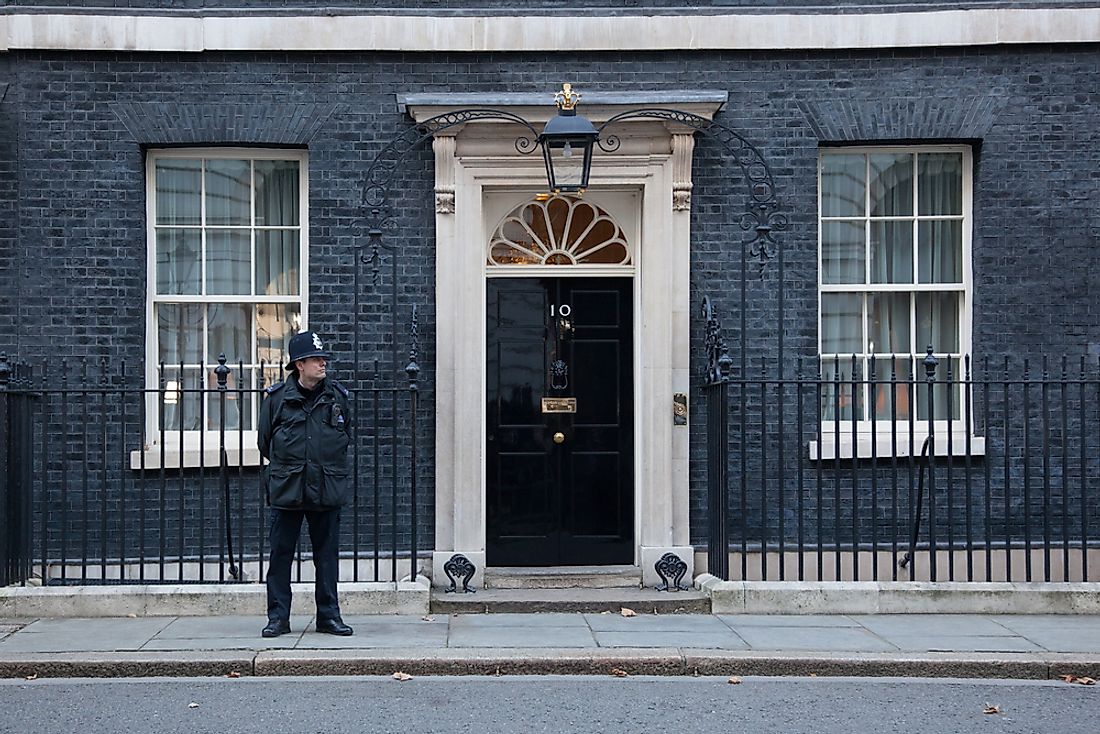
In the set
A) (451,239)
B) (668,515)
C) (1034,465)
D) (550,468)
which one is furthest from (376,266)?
(1034,465)

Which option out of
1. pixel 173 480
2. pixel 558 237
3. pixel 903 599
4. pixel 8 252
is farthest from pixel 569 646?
pixel 8 252

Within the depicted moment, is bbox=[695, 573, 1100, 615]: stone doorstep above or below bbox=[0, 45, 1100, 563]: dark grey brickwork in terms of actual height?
below

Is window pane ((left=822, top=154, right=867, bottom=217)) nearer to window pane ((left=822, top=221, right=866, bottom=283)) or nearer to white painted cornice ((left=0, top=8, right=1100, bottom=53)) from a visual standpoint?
window pane ((left=822, top=221, right=866, bottom=283))

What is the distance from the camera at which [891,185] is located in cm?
1078

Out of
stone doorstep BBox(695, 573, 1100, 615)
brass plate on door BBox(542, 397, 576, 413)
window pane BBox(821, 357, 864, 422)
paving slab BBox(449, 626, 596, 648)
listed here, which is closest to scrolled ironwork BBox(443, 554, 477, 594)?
paving slab BBox(449, 626, 596, 648)

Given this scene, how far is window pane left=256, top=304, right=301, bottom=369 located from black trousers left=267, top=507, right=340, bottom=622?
8.53 ft

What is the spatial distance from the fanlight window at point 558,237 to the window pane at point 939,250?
2363 millimetres

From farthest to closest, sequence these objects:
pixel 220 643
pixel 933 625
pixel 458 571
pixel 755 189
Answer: pixel 755 189, pixel 458 571, pixel 933 625, pixel 220 643

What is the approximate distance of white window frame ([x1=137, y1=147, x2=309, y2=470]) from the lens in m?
10.4

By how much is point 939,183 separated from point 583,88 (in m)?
2.94

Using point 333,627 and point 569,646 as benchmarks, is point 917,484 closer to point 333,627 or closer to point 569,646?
point 569,646

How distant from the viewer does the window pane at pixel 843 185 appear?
1074 cm

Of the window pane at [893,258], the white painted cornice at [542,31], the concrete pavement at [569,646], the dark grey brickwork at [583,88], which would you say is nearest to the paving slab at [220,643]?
the concrete pavement at [569,646]

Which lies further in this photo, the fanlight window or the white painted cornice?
the fanlight window
